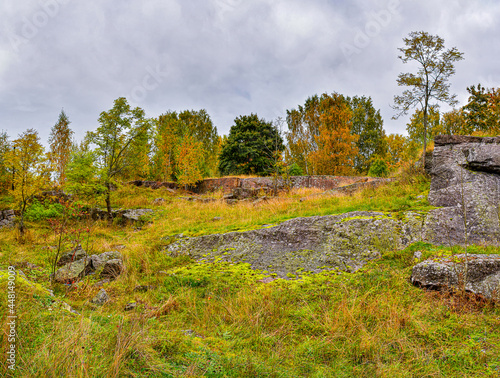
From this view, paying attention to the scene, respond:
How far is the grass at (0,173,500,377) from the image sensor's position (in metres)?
2.20

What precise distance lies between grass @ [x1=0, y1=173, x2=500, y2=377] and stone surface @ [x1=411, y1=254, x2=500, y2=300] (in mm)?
191

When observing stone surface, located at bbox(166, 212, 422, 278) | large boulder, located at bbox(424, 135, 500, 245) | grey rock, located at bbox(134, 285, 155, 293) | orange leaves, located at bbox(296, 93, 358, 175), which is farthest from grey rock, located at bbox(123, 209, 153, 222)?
orange leaves, located at bbox(296, 93, 358, 175)

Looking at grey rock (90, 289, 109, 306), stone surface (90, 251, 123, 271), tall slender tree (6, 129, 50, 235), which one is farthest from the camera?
tall slender tree (6, 129, 50, 235)

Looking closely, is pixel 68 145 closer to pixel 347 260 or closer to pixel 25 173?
pixel 25 173

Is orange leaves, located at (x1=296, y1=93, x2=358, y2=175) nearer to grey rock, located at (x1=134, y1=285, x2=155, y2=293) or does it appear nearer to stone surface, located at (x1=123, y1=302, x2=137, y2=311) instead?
grey rock, located at (x1=134, y1=285, x2=155, y2=293)

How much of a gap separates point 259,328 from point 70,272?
437 cm

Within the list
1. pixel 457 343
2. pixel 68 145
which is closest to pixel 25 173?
pixel 457 343

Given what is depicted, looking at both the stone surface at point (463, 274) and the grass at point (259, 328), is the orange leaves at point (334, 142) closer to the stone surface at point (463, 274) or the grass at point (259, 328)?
the grass at point (259, 328)

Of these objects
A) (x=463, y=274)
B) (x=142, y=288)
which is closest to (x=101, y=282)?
(x=142, y=288)

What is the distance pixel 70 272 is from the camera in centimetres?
545

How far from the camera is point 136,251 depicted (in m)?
7.07

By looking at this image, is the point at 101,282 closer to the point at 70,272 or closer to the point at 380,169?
the point at 70,272

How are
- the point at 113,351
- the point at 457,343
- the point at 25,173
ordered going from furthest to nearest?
the point at 25,173, the point at 457,343, the point at 113,351

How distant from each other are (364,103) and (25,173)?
37.2 meters
